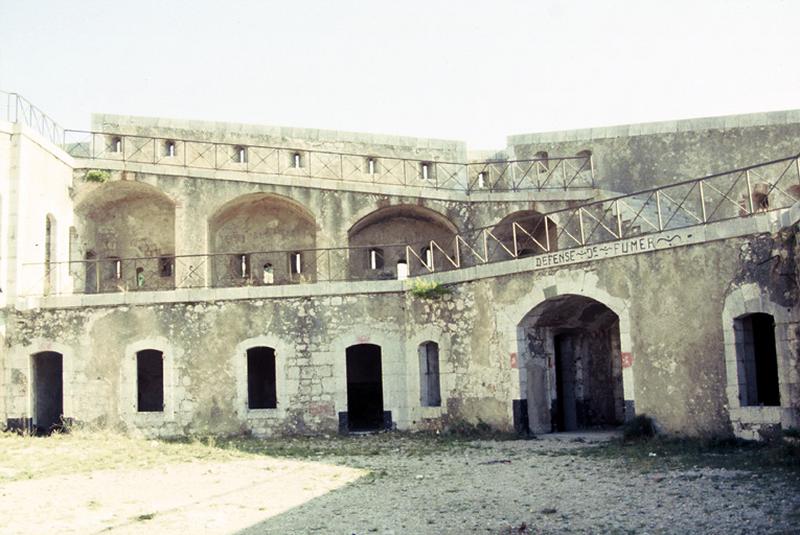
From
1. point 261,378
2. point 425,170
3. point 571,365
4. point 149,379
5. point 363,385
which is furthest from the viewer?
point 425,170

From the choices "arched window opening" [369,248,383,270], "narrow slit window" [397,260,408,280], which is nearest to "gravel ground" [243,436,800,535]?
"narrow slit window" [397,260,408,280]

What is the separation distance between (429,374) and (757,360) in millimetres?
6528

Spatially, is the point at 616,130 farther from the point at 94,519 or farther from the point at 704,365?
the point at 94,519

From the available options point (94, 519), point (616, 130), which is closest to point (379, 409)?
point (616, 130)

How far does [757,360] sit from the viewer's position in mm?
12250

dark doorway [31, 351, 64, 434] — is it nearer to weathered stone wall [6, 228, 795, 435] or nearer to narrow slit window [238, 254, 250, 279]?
weathered stone wall [6, 228, 795, 435]

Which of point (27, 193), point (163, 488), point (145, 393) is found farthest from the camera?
point (145, 393)

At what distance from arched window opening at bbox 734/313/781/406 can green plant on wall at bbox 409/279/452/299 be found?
18.8 ft

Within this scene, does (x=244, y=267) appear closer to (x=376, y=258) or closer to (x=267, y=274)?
(x=267, y=274)

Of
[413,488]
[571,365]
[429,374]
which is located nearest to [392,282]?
[429,374]

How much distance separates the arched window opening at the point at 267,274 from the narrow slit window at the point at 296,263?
1.82 ft

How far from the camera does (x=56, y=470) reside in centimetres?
1218

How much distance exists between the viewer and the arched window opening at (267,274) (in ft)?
73.9

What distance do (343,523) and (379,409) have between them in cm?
1390
